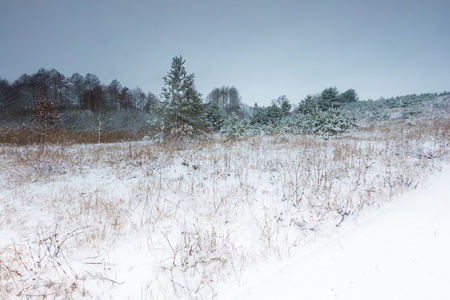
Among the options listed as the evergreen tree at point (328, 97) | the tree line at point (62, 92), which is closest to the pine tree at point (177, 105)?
the evergreen tree at point (328, 97)

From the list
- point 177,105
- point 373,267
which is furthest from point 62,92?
point 373,267

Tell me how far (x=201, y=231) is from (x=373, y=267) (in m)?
2.17

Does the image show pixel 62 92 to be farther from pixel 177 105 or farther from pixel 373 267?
pixel 373 267

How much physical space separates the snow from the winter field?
0.02 meters

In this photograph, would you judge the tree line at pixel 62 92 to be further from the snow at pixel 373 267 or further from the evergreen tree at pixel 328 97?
the snow at pixel 373 267

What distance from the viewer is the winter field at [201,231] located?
1881 millimetres

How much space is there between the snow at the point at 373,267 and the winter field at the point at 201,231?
17 millimetres

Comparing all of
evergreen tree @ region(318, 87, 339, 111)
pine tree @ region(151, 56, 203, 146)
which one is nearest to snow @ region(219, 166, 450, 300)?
pine tree @ region(151, 56, 203, 146)

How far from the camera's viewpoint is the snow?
66.7 inches

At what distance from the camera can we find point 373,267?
6.40 ft

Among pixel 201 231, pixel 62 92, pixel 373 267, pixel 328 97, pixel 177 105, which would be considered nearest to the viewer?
pixel 373 267

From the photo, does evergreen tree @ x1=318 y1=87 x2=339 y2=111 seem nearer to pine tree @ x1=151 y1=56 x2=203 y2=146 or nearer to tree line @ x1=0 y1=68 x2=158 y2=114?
pine tree @ x1=151 y1=56 x2=203 y2=146

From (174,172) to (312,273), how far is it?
4.21 metres

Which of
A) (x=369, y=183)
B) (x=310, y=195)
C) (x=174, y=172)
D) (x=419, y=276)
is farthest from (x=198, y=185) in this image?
(x=369, y=183)
